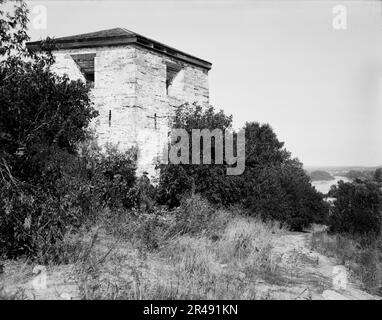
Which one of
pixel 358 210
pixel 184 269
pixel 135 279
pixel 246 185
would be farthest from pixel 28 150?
pixel 358 210

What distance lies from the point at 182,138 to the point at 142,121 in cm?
155

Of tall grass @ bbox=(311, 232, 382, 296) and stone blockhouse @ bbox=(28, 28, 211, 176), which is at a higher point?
stone blockhouse @ bbox=(28, 28, 211, 176)

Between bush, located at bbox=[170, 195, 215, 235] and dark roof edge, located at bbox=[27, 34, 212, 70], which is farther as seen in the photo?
Answer: dark roof edge, located at bbox=[27, 34, 212, 70]

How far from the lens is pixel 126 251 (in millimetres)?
7090

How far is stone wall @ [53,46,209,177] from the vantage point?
41.1ft

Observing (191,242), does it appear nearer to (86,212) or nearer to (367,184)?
(86,212)

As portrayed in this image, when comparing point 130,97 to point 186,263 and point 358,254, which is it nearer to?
point 186,263

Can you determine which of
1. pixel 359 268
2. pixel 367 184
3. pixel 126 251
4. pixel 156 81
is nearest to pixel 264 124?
pixel 367 184

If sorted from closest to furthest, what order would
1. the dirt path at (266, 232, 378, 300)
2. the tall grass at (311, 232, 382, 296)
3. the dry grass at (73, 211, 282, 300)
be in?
1. the dry grass at (73, 211, 282, 300)
2. the dirt path at (266, 232, 378, 300)
3. the tall grass at (311, 232, 382, 296)

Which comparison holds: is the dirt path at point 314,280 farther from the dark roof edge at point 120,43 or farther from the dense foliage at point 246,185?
the dark roof edge at point 120,43

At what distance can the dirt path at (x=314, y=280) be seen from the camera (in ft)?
21.0

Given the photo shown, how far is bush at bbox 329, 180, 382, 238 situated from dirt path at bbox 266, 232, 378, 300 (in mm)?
3863

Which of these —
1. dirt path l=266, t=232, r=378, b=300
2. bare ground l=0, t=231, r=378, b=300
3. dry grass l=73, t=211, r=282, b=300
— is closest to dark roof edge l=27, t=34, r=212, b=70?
dry grass l=73, t=211, r=282, b=300

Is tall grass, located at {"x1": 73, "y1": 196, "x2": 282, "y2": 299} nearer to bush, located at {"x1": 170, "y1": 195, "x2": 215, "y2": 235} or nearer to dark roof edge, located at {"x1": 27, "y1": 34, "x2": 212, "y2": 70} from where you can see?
bush, located at {"x1": 170, "y1": 195, "x2": 215, "y2": 235}
